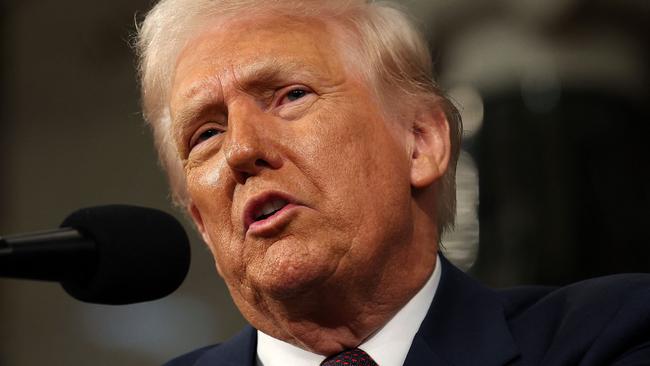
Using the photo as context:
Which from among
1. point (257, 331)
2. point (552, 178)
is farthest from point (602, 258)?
point (257, 331)

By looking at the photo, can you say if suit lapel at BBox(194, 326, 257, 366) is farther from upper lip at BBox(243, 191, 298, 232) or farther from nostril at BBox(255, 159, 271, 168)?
nostril at BBox(255, 159, 271, 168)

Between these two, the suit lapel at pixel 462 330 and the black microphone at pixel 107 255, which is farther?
the suit lapel at pixel 462 330

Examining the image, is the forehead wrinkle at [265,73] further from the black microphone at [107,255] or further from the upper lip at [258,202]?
the black microphone at [107,255]

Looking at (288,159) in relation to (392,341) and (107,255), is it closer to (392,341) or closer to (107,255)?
(392,341)

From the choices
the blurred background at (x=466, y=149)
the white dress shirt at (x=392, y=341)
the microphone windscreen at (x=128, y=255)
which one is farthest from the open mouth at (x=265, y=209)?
the blurred background at (x=466, y=149)

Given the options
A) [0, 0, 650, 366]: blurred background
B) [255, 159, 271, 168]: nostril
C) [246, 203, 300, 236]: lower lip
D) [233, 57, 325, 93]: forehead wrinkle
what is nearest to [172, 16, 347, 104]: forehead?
[233, 57, 325, 93]: forehead wrinkle

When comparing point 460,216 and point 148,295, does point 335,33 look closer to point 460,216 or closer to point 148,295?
point 148,295

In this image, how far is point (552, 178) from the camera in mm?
4414

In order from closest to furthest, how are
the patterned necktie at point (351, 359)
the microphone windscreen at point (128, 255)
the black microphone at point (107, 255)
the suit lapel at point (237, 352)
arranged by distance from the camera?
the black microphone at point (107, 255), the microphone windscreen at point (128, 255), the patterned necktie at point (351, 359), the suit lapel at point (237, 352)

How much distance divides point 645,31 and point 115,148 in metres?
2.66

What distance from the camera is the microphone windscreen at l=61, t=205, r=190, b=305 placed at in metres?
1.64

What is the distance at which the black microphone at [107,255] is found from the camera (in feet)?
4.92

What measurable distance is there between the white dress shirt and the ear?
23 cm

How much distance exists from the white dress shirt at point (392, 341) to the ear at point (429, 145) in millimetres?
233
